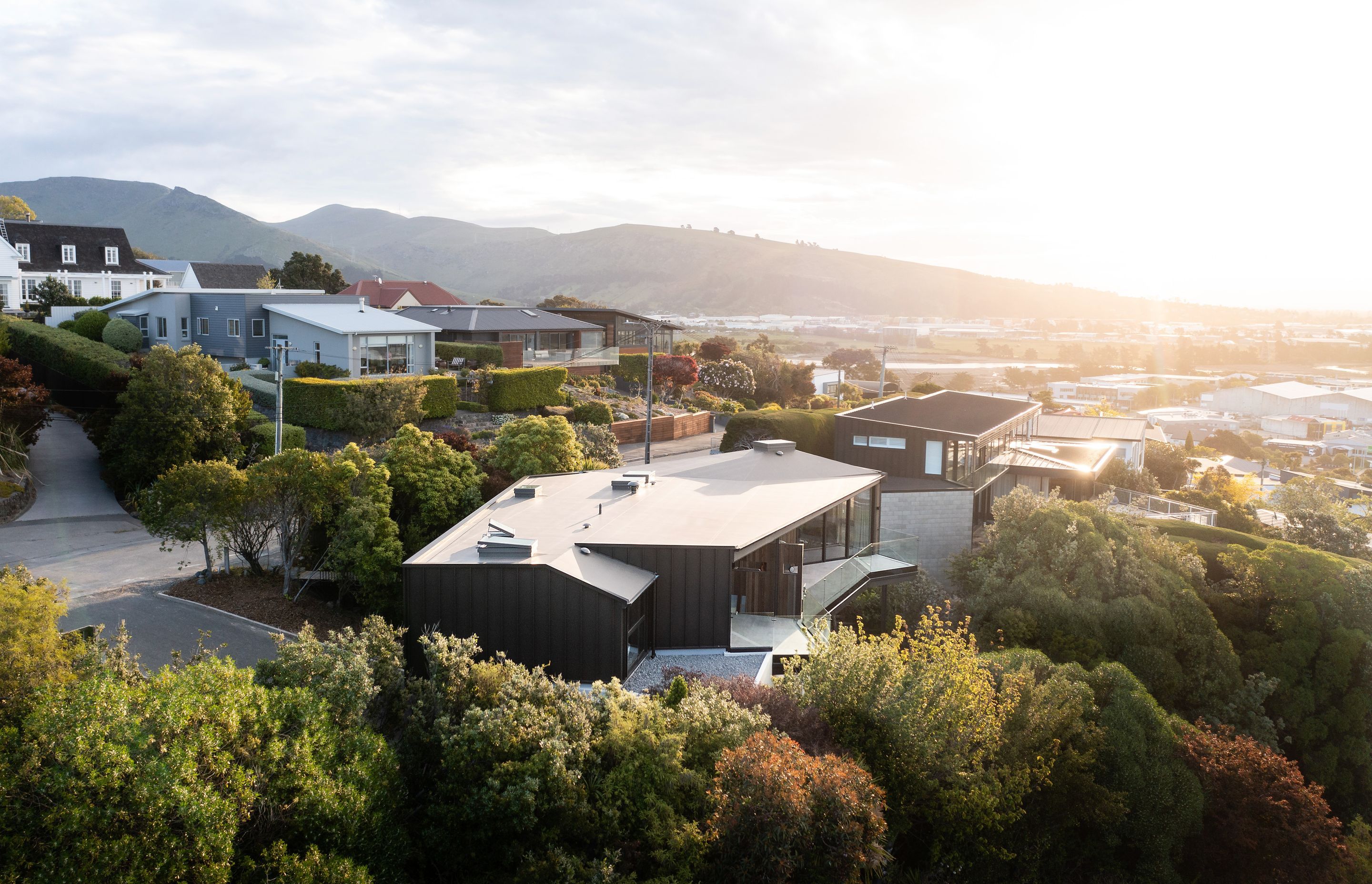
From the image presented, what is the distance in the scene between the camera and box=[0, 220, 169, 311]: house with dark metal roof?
50375 millimetres

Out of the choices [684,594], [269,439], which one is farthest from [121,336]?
[684,594]

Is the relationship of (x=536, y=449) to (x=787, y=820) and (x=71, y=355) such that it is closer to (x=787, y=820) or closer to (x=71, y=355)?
(x=787, y=820)

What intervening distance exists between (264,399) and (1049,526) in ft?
79.0

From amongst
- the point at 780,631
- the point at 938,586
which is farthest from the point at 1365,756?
the point at 780,631

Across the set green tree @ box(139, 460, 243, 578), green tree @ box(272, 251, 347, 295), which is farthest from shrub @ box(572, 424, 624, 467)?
green tree @ box(272, 251, 347, 295)

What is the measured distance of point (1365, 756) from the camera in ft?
68.5

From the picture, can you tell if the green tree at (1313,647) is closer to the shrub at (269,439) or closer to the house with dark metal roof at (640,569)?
the house with dark metal roof at (640,569)

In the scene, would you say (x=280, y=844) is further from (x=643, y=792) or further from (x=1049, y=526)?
(x=1049, y=526)

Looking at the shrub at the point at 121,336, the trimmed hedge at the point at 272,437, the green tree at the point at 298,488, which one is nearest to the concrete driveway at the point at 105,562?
the green tree at the point at 298,488

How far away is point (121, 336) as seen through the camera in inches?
1374

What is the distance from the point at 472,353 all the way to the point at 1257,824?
30970 millimetres

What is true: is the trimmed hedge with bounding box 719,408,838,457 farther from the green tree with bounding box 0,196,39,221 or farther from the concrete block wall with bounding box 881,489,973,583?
the green tree with bounding box 0,196,39,221

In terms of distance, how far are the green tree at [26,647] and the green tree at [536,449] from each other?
11.9m

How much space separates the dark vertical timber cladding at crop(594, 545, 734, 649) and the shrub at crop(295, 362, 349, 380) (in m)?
18.6
